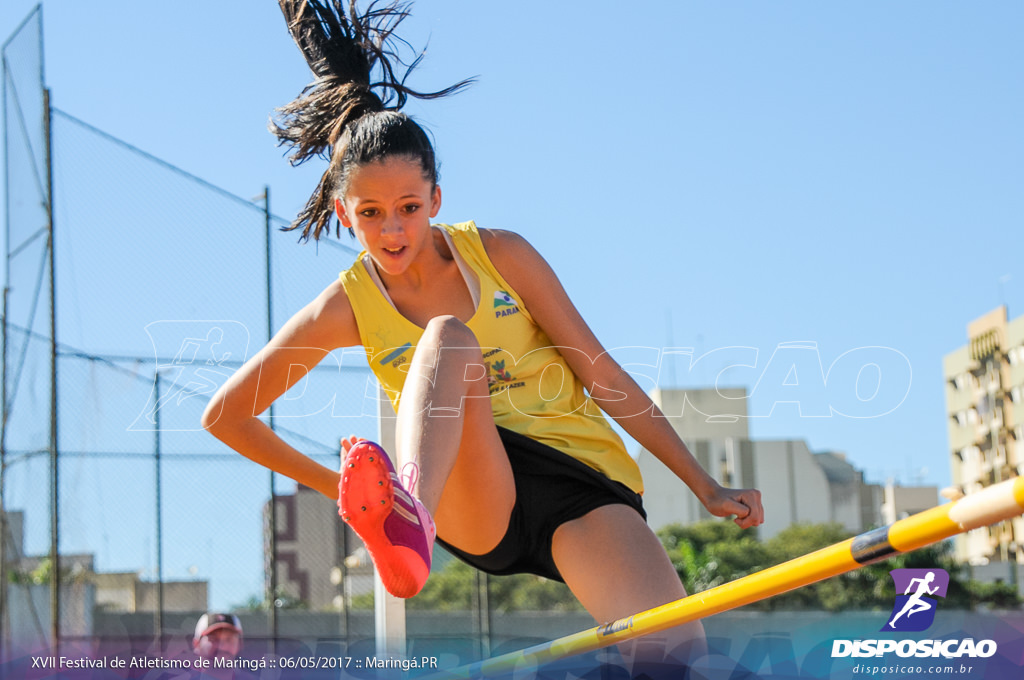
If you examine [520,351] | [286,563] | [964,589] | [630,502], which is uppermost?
[520,351]

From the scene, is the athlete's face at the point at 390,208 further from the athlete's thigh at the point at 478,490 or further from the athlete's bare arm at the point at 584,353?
the athlete's thigh at the point at 478,490

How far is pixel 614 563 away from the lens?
216 cm

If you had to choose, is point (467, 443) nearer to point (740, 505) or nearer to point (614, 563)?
point (614, 563)

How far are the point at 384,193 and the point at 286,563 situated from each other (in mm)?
7849

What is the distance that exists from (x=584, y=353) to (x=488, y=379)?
22 centimetres

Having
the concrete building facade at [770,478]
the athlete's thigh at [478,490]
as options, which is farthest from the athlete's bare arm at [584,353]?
the concrete building facade at [770,478]

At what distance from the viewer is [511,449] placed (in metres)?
2.30

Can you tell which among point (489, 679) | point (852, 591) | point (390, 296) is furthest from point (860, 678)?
point (852, 591)

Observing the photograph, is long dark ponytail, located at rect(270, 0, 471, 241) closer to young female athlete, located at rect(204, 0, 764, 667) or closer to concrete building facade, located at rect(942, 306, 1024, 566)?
young female athlete, located at rect(204, 0, 764, 667)

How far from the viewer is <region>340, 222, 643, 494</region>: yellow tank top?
2.33 metres

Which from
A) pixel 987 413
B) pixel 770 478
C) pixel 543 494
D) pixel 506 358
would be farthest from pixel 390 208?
pixel 987 413

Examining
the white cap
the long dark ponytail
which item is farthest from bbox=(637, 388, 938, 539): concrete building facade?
the long dark ponytail

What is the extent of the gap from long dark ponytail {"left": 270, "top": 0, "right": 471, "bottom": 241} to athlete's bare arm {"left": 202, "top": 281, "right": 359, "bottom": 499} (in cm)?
23

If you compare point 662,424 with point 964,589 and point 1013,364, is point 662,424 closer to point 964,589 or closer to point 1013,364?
point 964,589
